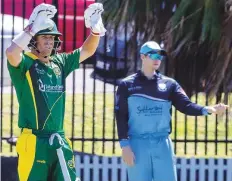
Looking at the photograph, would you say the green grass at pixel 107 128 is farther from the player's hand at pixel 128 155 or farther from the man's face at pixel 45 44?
the man's face at pixel 45 44

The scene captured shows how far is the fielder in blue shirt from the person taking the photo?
667cm

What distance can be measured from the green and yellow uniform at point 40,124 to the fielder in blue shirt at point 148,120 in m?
0.98

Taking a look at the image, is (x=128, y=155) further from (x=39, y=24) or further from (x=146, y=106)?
(x=39, y=24)

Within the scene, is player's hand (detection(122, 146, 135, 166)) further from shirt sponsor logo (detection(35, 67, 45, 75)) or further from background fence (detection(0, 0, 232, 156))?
background fence (detection(0, 0, 232, 156))

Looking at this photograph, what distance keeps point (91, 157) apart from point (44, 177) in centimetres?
316

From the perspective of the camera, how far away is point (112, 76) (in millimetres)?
10023

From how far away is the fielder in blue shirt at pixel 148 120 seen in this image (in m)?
6.67

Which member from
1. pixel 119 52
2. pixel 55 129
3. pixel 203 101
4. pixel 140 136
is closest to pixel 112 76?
pixel 119 52

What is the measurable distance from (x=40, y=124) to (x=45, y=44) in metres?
0.56

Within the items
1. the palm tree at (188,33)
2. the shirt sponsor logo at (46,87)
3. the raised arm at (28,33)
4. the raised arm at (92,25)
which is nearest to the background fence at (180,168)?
the palm tree at (188,33)

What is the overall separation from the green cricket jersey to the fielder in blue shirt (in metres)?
0.98

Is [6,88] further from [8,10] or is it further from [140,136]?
[140,136]

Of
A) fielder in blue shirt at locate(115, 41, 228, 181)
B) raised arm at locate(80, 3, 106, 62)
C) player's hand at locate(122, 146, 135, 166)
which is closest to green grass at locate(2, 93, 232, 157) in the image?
fielder in blue shirt at locate(115, 41, 228, 181)

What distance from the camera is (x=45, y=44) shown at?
584 centimetres
